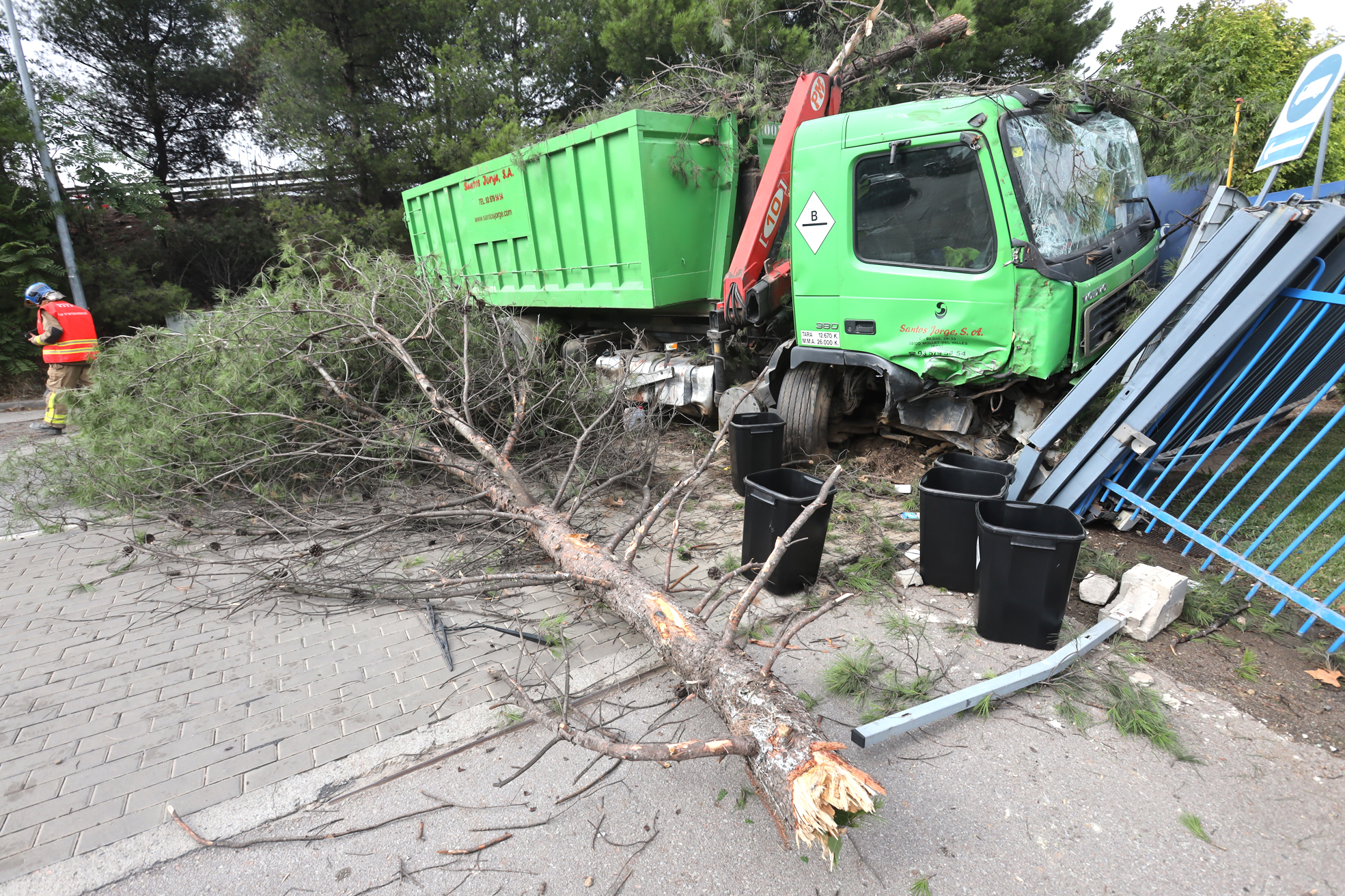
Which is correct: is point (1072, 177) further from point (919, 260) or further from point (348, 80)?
point (348, 80)

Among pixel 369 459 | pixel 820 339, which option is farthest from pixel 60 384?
pixel 820 339

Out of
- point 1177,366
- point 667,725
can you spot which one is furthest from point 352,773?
point 1177,366

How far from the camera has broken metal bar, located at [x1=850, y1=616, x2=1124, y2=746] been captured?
2.35 meters

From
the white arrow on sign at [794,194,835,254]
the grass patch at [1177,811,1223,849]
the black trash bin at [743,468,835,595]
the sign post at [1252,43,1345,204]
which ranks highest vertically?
the sign post at [1252,43,1345,204]

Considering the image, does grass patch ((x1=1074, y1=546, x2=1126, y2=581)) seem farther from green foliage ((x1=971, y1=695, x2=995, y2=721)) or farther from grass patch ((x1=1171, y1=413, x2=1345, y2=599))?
green foliage ((x1=971, y1=695, x2=995, y2=721))

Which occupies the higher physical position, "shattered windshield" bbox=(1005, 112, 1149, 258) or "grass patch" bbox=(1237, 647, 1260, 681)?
"shattered windshield" bbox=(1005, 112, 1149, 258)

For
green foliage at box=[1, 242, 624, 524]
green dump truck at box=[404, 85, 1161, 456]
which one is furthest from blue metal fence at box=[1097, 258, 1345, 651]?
green foliage at box=[1, 242, 624, 524]

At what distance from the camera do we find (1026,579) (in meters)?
2.90

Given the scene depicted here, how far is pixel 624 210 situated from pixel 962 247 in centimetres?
291

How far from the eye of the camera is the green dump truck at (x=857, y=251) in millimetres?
3877

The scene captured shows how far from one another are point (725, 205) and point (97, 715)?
18.0ft

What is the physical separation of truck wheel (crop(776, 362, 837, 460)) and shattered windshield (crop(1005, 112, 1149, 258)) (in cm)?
174

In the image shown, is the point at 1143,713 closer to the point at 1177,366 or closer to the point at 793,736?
the point at 793,736

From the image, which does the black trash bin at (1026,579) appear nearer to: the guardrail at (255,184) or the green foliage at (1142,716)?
the green foliage at (1142,716)
